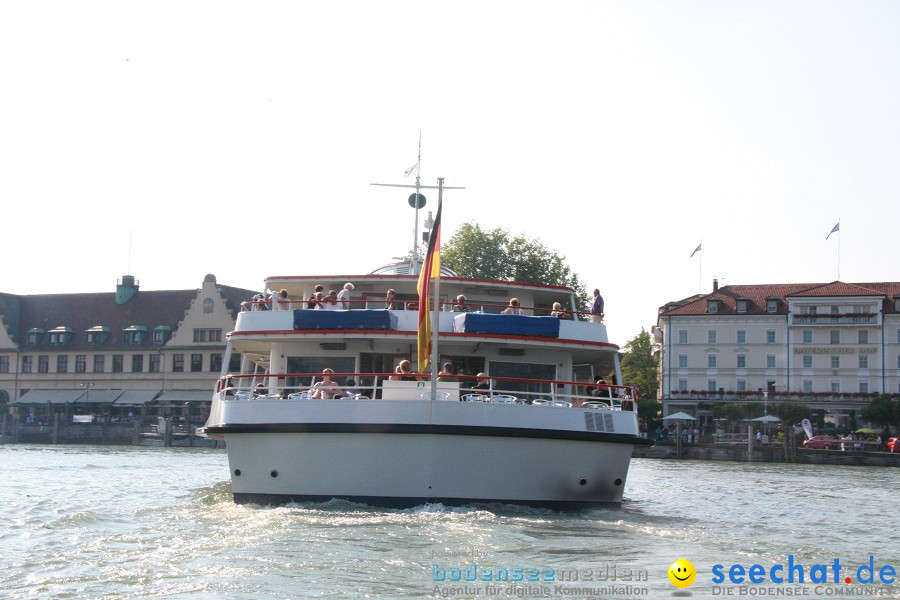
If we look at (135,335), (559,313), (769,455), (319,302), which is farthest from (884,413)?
(319,302)

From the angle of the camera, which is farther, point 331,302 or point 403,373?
point 331,302

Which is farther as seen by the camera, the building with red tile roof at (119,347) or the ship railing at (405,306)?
the building with red tile roof at (119,347)

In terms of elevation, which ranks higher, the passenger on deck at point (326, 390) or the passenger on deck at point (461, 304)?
the passenger on deck at point (461, 304)

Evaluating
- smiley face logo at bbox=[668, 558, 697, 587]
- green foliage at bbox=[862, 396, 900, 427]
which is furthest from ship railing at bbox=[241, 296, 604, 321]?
green foliage at bbox=[862, 396, 900, 427]

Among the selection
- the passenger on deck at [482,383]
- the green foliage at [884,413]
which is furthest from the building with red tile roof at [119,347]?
the passenger on deck at [482,383]

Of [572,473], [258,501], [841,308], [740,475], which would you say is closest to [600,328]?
[572,473]

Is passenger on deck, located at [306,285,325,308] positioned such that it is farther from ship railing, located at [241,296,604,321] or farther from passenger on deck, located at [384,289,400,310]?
passenger on deck, located at [384,289,400,310]

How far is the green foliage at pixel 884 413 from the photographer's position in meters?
67.8

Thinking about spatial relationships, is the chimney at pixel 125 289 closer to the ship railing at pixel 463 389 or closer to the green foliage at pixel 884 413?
the green foliage at pixel 884 413

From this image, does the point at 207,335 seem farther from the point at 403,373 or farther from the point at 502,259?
the point at 403,373

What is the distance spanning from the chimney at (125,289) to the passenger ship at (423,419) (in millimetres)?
67154

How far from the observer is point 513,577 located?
1148 centimetres

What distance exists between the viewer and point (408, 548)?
13.2m

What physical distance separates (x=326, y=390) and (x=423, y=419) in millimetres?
1886
